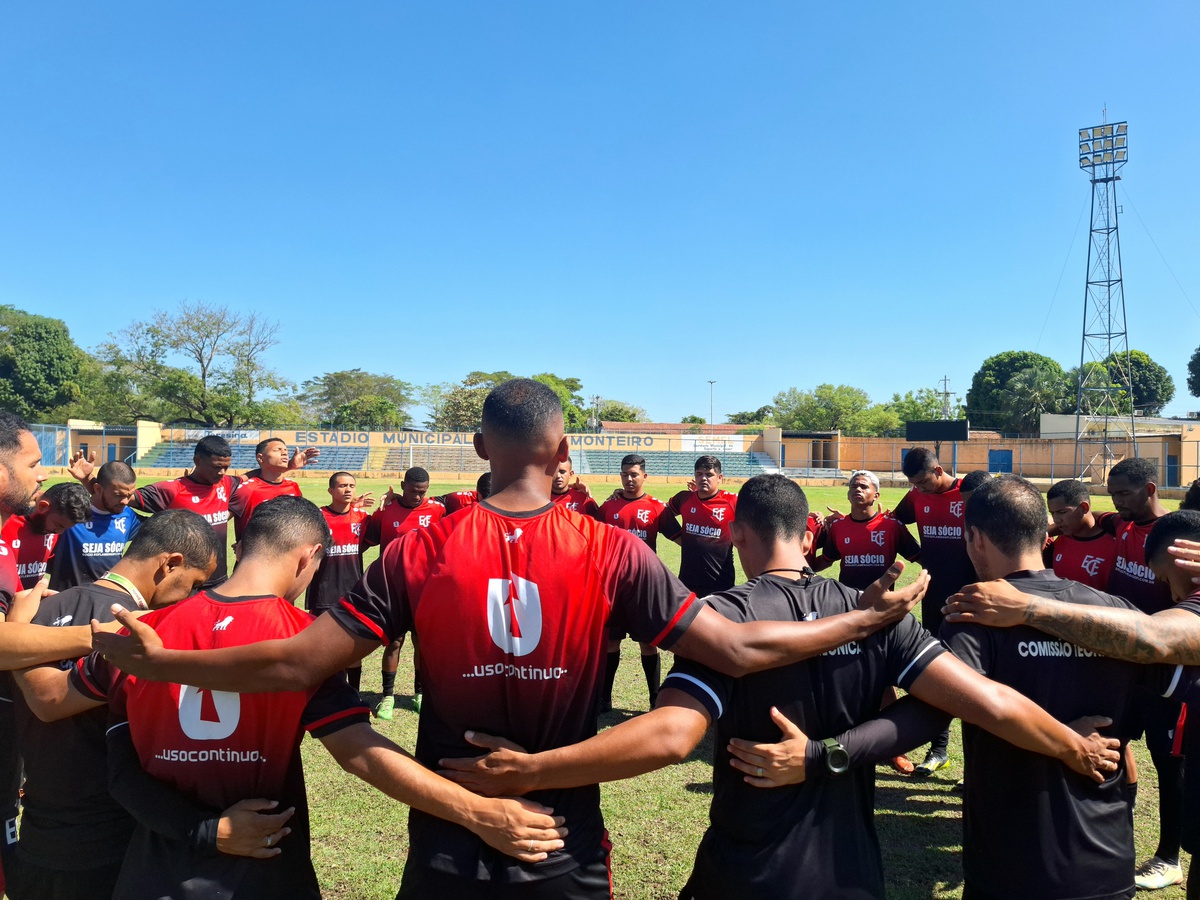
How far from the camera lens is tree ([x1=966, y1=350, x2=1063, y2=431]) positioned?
93000 mm

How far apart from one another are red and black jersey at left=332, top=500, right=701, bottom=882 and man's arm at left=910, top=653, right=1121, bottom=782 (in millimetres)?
891

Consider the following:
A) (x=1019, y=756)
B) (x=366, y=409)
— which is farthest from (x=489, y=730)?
(x=366, y=409)

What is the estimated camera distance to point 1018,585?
295 cm

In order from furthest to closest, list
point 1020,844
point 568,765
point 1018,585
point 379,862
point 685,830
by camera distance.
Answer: point 685,830
point 379,862
point 1018,585
point 1020,844
point 568,765

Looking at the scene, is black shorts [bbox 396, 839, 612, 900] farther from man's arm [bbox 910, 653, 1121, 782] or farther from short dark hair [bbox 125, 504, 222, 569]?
short dark hair [bbox 125, 504, 222, 569]

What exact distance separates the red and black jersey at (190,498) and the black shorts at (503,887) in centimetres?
690

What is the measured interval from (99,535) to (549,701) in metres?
6.90

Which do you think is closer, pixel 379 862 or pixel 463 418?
pixel 379 862

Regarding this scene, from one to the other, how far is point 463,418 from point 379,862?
263 ft

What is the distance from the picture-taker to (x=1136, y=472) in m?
6.10

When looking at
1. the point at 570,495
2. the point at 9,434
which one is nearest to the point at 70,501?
the point at 9,434

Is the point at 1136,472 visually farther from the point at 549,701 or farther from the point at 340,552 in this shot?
the point at 340,552

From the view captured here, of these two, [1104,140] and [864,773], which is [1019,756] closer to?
[864,773]

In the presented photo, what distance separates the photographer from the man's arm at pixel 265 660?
229 centimetres
